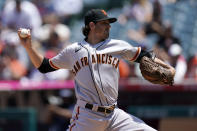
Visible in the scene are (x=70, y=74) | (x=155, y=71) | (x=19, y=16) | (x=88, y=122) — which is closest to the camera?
(x=88, y=122)

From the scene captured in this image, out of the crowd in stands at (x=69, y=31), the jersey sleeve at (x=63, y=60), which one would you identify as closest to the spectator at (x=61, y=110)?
the crowd in stands at (x=69, y=31)

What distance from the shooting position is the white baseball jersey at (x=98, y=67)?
12.9 ft

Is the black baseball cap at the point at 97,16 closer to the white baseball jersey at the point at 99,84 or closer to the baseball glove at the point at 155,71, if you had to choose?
the white baseball jersey at the point at 99,84

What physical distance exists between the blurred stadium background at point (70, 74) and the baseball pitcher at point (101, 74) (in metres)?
1.37

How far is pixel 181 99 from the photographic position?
6848 mm

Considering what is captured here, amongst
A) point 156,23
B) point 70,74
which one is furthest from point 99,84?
point 156,23

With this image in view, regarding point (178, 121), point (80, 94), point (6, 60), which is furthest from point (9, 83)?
point (80, 94)

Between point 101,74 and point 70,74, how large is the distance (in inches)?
135

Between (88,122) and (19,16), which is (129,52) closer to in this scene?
(88,122)

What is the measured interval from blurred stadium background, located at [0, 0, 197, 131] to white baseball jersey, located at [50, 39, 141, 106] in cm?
139

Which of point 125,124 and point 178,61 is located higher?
point 125,124

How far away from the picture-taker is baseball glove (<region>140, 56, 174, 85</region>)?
157 inches

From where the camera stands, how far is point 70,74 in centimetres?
733

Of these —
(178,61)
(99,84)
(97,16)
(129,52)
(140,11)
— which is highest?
(97,16)
